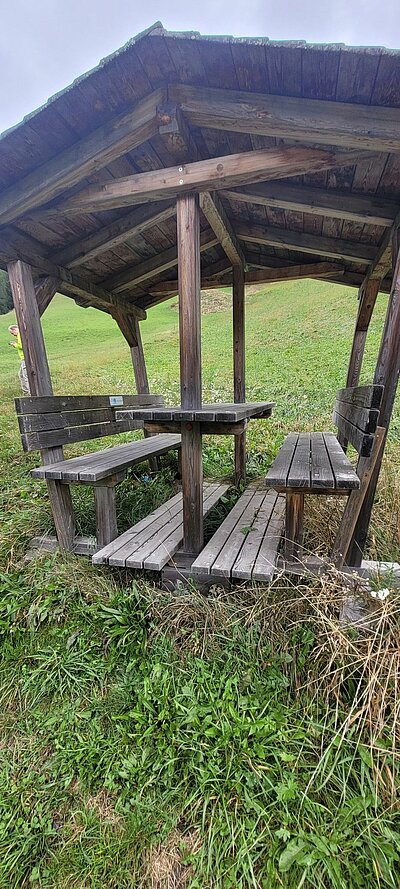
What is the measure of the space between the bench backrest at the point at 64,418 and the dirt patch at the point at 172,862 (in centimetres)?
217

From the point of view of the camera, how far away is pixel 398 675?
1678 mm

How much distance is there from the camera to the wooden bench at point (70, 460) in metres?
2.57

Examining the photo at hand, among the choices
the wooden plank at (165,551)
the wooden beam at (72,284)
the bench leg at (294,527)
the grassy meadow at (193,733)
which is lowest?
the grassy meadow at (193,733)

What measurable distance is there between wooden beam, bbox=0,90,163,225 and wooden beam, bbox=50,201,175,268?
653mm

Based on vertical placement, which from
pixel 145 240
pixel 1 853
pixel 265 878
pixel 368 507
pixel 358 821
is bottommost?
pixel 1 853

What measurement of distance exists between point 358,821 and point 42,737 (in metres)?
1.43

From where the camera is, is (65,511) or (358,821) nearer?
(358,821)

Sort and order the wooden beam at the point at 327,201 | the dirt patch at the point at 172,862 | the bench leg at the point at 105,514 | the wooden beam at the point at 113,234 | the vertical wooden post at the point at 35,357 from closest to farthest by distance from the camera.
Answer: the dirt patch at the point at 172,862 < the wooden beam at the point at 327,201 < the bench leg at the point at 105,514 < the vertical wooden post at the point at 35,357 < the wooden beam at the point at 113,234

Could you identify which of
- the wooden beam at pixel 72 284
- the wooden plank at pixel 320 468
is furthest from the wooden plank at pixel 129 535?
the wooden beam at pixel 72 284

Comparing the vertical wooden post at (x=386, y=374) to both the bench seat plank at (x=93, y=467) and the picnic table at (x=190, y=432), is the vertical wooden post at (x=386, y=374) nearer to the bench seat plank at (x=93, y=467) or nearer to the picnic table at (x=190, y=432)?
the picnic table at (x=190, y=432)

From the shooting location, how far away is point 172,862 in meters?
1.44

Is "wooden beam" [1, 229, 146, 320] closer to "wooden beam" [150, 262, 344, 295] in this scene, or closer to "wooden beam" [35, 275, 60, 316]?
"wooden beam" [35, 275, 60, 316]

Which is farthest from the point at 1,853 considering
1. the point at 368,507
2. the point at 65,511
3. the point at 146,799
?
the point at 368,507

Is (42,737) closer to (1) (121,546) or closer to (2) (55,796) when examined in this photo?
(2) (55,796)
